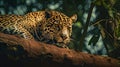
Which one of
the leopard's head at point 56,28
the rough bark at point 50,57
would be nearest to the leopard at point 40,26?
the leopard's head at point 56,28

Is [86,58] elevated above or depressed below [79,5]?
below

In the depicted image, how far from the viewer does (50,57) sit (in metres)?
3.39

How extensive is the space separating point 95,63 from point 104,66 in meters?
0.14

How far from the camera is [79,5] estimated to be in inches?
250

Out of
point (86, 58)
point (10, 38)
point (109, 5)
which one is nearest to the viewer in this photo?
point (10, 38)

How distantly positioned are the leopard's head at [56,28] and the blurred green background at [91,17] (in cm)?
23

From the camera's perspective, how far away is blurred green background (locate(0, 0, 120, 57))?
4.61 metres

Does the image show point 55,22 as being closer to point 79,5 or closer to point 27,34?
point 27,34

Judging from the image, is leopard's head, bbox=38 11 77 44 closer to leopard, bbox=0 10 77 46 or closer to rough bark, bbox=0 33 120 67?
leopard, bbox=0 10 77 46

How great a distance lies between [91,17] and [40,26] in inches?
46.4

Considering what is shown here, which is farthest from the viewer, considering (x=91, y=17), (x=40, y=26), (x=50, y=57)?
(x=91, y=17)

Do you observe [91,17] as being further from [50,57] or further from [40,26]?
[50,57]

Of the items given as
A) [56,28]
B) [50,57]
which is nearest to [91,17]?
[56,28]

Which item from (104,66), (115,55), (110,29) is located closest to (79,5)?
(110,29)
